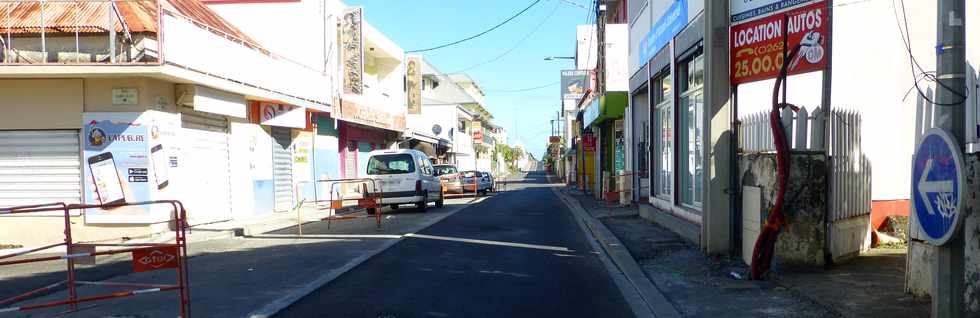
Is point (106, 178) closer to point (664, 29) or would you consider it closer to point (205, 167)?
point (205, 167)

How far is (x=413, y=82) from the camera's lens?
1517 inches

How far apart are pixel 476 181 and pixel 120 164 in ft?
68.7

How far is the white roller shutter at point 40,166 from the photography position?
14531 mm

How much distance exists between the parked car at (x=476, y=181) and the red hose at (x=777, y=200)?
84.2 feet

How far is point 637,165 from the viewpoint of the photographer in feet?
64.6

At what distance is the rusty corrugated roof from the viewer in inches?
555

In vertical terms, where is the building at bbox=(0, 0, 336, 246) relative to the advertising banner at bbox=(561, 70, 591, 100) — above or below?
below

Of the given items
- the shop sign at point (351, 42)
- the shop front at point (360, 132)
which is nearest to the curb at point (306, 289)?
the shop sign at point (351, 42)

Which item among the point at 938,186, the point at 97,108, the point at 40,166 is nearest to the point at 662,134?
the point at 938,186

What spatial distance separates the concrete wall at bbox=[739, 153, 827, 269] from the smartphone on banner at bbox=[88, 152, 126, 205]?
12692mm

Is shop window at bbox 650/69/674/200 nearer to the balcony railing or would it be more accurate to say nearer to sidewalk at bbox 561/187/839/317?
sidewalk at bbox 561/187/839/317

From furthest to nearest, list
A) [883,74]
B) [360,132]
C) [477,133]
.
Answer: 1. [477,133]
2. [360,132]
3. [883,74]

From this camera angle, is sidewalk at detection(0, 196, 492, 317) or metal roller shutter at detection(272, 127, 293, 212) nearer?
sidewalk at detection(0, 196, 492, 317)

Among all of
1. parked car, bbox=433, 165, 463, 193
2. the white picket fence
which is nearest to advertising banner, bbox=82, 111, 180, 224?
the white picket fence
